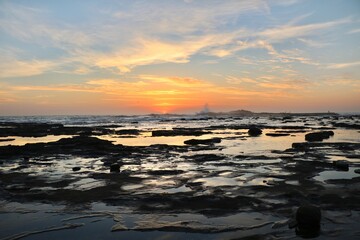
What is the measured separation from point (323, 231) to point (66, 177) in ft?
38.5

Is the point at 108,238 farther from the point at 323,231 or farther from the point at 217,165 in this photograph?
the point at 217,165

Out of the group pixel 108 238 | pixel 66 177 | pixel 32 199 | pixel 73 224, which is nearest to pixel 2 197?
pixel 32 199

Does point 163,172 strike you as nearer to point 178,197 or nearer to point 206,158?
point 178,197

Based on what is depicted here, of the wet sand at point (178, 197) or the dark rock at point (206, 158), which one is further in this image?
the dark rock at point (206, 158)

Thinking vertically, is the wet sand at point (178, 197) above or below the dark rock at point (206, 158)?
below

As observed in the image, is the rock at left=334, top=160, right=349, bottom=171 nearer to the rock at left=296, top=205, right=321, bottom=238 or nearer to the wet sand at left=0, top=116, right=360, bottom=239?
the wet sand at left=0, top=116, right=360, bottom=239

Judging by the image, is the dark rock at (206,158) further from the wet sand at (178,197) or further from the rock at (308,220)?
the rock at (308,220)

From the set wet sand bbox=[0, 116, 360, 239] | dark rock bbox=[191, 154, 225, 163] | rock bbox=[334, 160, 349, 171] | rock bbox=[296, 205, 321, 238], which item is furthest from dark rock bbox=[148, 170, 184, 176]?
rock bbox=[296, 205, 321, 238]

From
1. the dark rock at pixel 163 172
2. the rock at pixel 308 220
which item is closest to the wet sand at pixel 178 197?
the dark rock at pixel 163 172

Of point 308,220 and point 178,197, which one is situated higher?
point 308,220

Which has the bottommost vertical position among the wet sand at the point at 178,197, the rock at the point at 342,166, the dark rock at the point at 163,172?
the wet sand at the point at 178,197

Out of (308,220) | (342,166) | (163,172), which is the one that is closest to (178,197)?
(308,220)

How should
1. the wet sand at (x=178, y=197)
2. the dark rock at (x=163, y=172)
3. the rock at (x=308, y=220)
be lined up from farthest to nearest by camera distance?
the dark rock at (x=163, y=172) < the wet sand at (x=178, y=197) < the rock at (x=308, y=220)

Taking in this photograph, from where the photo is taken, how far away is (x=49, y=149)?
27.4 metres
